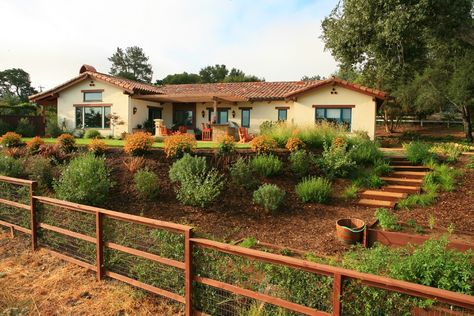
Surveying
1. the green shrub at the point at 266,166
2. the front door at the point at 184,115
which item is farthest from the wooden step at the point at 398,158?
the front door at the point at 184,115

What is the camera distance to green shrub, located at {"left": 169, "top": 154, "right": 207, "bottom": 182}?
8.28 m

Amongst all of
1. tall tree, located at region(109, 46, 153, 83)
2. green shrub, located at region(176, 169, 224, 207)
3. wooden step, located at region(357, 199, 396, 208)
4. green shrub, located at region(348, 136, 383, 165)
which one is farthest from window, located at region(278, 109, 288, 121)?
tall tree, located at region(109, 46, 153, 83)

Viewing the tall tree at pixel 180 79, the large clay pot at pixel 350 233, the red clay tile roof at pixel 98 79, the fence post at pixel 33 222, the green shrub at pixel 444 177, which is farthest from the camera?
the tall tree at pixel 180 79

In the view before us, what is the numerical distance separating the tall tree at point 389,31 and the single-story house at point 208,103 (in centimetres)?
576

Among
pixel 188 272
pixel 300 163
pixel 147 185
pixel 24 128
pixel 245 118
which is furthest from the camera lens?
pixel 245 118

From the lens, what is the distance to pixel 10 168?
900 centimetres

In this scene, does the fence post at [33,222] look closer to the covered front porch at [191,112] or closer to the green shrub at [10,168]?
the green shrub at [10,168]

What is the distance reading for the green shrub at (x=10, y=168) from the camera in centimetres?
888

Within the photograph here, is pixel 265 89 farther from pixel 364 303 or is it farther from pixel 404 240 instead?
pixel 364 303

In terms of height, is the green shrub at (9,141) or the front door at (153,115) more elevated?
the front door at (153,115)

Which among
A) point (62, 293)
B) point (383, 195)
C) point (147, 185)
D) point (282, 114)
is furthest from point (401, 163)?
point (282, 114)

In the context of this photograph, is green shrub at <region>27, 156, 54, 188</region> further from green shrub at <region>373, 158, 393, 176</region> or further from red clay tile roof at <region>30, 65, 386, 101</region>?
red clay tile roof at <region>30, 65, 386, 101</region>

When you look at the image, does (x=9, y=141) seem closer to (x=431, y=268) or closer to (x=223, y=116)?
(x=431, y=268)

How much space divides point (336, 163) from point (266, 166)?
6.49ft
